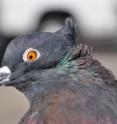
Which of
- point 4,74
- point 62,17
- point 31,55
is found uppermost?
point 31,55

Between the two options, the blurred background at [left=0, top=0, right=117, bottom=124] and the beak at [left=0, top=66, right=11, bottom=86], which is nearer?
the beak at [left=0, top=66, right=11, bottom=86]

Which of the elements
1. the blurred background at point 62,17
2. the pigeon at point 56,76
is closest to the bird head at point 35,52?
the pigeon at point 56,76

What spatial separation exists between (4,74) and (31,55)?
14.6 inches

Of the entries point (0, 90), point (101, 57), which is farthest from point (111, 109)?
point (101, 57)

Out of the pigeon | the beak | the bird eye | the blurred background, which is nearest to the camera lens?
the pigeon

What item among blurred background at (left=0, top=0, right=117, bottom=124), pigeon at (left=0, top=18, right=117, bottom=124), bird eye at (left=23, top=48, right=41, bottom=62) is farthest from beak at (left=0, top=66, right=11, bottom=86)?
blurred background at (left=0, top=0, right=117, bottom=124)

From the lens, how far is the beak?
6902 mm

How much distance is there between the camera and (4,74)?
6949mm

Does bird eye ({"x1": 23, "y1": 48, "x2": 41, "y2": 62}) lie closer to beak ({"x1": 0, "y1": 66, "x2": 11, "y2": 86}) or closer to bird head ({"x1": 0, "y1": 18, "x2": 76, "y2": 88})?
bird head ({"x1": 0, "y1": 18, "x2": 76, "y2": 88})

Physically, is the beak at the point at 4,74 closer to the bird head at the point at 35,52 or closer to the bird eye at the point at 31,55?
the bird head at the point at 35,52

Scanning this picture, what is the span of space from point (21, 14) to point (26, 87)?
18947 millimetres

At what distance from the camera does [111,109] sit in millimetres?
6469

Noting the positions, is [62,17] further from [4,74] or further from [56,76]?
[56,76]

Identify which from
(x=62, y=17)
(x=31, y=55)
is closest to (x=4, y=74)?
(x=31, y=55)
